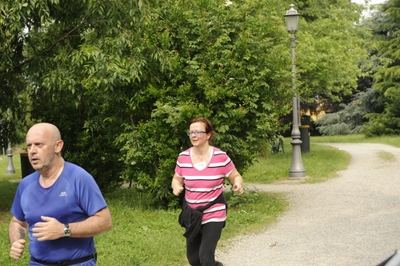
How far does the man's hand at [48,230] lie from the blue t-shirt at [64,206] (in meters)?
0.13

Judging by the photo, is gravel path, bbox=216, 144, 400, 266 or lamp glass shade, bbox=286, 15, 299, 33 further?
lamp glass shade, bbox=286, 15, 299, 33

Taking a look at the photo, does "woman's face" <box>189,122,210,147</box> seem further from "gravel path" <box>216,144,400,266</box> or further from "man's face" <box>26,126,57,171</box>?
"man's face" <box>26,126,57,171</box>

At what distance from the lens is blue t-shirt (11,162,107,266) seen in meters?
3.82

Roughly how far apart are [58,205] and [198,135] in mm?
2577

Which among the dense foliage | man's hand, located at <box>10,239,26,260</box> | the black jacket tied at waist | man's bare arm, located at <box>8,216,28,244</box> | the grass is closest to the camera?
man's hand, located at <box>10,239,26,260</box>

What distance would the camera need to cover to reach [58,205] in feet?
12.5

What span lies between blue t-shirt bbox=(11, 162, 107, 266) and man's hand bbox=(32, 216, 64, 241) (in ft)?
0.43

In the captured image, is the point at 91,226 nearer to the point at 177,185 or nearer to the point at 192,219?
the point at 192,219

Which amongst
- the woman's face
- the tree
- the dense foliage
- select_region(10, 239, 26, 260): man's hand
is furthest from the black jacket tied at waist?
the tree

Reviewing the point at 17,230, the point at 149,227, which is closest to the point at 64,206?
the point at 17,230

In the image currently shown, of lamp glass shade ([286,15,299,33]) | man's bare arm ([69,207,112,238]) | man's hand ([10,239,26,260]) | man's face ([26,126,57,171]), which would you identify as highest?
lamp glass shade ([286,15,299,33])

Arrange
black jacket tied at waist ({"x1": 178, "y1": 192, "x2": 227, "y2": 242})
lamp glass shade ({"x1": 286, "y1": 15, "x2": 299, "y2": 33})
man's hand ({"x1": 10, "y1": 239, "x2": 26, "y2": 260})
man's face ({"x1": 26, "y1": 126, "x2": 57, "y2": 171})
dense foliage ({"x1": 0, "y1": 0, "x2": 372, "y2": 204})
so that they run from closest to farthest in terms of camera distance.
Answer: man's face ({"x1": 26, "y1": 126, "x2": 57, "y2": 171}) → man's hand ({"x1": 10, "y1": 239, "x2": 26, "y2": 260}) → black jacket tied at waist ({"x1": 178, "y1": 192, "x2": 227, "y2": 242}) → dense foliage ({"x1": 0, "y1": 0, "x2": 372, "y2": 204}) → lamp glass shade ({"x1": 286, "y1": 15, "x2": 299, "y2": 33})

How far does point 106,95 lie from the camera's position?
12.1 metres

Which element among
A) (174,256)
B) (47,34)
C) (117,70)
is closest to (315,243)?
(174,256)
